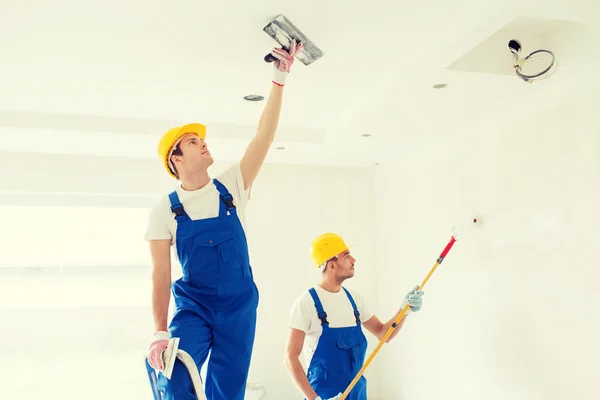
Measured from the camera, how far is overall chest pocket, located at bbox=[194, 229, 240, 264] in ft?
6.97

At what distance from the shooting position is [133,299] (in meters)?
4.84

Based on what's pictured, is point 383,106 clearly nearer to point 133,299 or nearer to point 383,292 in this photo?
point 383,292

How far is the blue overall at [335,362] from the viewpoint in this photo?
3.13 metres

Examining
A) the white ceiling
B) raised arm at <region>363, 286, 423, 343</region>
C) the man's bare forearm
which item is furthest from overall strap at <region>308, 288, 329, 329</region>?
the white ceiling

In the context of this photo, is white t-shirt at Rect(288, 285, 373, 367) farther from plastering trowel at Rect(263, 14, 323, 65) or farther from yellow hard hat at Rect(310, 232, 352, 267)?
plastering trowel at Rect(263, 14, 323, 65)

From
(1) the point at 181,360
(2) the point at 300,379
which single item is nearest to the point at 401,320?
(2) the point at 300,379

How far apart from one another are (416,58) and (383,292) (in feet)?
8.89

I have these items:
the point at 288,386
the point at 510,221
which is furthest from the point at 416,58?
the point at 288,386

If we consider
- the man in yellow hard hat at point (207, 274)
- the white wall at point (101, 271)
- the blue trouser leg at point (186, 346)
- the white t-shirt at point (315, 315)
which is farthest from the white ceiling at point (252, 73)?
the blue trouser leg at point (186, 346)

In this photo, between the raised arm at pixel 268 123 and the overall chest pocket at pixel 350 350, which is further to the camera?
the overall chest pocket at pixel 350 350

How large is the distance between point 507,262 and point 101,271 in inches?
138

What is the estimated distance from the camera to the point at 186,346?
1.98 m

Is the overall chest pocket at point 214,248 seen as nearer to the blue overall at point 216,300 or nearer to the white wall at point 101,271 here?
the blue overall at point 216,300

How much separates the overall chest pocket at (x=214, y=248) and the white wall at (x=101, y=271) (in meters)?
2.67
